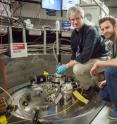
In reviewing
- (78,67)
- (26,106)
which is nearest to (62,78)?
(78,67)

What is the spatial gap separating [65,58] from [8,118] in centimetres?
186

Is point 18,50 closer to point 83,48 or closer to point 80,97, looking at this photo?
point 83,48

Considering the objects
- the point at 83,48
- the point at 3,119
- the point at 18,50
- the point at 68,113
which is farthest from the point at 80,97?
the point at 18,50

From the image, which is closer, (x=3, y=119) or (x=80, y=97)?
(x=3, y=119)

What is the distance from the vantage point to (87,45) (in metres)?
2.45

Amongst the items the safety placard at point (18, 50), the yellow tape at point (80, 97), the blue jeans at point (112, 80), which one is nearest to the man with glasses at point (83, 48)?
the yellow tape at point (80, 97)

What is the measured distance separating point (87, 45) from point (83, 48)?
0.09m

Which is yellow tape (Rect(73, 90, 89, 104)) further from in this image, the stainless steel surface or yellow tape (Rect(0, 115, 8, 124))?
yellow tape (Rect(0, 115, 8, 124))

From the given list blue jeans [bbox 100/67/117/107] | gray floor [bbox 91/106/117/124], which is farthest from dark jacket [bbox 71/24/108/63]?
gray floor [bbox 91/106/117/124]

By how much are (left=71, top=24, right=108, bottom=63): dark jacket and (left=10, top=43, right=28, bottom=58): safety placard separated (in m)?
0.73

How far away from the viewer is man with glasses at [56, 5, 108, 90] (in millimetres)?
2457

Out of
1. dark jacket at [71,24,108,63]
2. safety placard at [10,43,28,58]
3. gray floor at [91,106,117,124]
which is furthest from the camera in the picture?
safety placard at [10,43,28,58]

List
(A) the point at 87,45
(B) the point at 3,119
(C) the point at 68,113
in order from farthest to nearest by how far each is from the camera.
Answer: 1. (A) the point at 87,45
2. (C) the point at 68,113
3. (B) the point at 3,119

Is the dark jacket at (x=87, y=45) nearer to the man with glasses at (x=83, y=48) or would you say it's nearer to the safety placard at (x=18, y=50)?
the man with glasses at (x=83, y=48)
